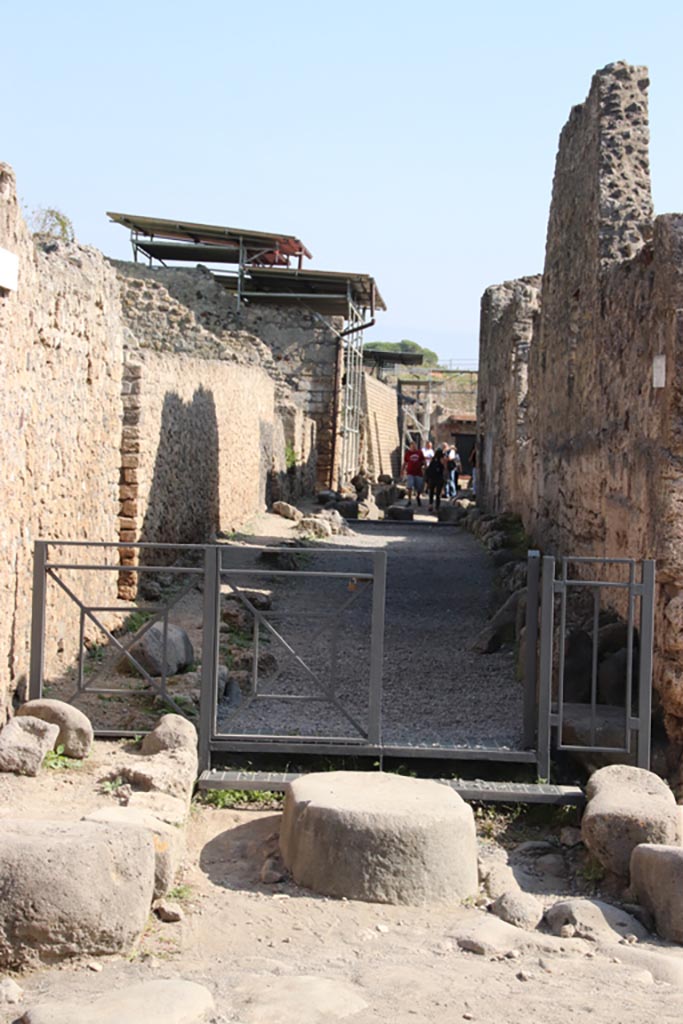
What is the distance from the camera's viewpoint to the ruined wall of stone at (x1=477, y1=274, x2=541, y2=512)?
18031 mm

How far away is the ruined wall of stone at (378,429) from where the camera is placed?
3409 cm

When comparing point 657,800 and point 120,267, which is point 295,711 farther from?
point 120,267

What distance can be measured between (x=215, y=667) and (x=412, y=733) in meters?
1.74

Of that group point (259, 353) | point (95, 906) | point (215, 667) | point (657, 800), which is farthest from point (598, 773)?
point (259, 353)

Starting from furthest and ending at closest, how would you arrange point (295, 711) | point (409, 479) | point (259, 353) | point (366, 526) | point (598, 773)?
point (409, 479) → point (259, 353) → point (366, 526) → point (295, 711) → point (598, 773)

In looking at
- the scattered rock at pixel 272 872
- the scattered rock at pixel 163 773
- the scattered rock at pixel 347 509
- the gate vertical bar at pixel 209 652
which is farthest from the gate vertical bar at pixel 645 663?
the scattered rock at pixel 347 509

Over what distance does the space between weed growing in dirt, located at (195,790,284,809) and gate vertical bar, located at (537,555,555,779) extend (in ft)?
4.76

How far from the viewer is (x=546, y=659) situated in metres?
6.19

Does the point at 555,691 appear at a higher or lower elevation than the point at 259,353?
lower

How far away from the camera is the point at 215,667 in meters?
6.21

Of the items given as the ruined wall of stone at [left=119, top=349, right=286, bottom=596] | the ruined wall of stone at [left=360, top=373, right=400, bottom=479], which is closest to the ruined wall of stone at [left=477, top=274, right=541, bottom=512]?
the ruined wall of stone at [left=119, top=349, right=286, bottom=596]

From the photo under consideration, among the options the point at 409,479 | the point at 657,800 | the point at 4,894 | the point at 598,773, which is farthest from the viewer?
the point at 409,479

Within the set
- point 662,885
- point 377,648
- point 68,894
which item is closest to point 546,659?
Result: point 377,648

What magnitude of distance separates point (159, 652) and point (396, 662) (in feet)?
8.28
